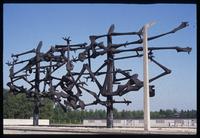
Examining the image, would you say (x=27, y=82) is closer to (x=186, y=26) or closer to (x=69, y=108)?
(x=69, y=108)

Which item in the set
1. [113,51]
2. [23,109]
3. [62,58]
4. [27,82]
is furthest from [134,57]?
[23,109]

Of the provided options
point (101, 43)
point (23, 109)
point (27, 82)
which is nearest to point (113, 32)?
point (101, 43)

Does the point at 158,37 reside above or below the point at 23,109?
above

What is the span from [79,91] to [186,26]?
6.48 metres

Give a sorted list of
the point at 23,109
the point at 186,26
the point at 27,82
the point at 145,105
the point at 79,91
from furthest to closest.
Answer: the point at 23,109, the point at 27,82, the point at 79,91, the point at 186,26, the point at 145,105

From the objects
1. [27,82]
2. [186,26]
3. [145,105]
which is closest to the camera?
[145,105]

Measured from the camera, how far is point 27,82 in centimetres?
2550

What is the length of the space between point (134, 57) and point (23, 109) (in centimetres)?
2545

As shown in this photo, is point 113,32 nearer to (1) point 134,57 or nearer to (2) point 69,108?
(1) point 134,57

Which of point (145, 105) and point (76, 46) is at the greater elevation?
point (76, 46)

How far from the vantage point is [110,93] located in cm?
2070

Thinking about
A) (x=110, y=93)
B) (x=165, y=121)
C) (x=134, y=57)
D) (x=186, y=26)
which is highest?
(x=186, y=26)

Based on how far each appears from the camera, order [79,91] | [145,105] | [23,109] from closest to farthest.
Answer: [145,105] → [79,91] → [23,109]

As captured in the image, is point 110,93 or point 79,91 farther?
point 79,91
